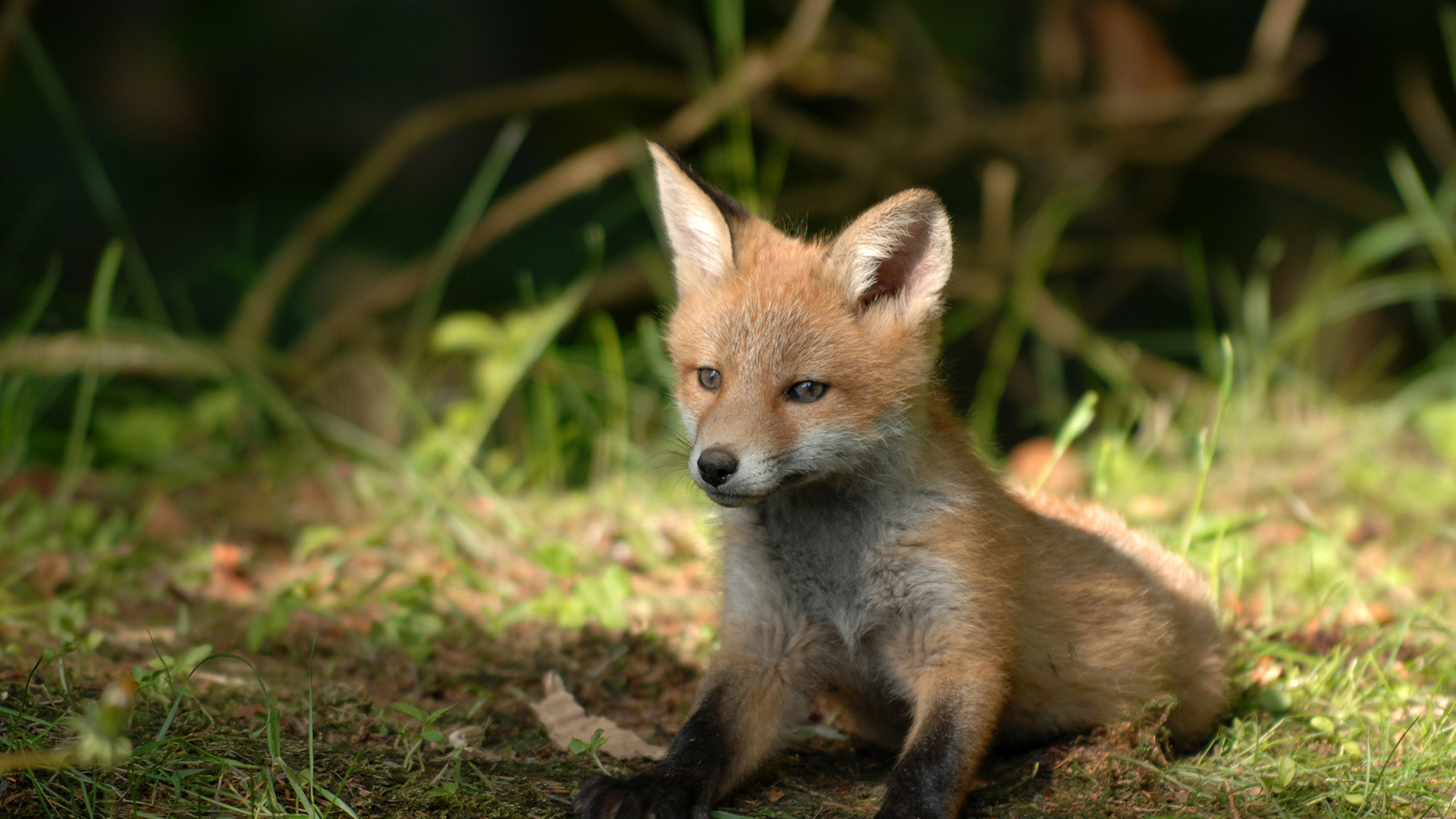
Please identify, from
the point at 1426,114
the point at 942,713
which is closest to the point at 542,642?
the point at 942,713

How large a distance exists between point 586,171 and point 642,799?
4597mm

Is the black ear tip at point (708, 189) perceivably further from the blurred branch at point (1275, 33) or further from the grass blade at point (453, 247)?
the blurred branch at point (1275, 33)

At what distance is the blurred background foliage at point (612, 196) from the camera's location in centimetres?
547

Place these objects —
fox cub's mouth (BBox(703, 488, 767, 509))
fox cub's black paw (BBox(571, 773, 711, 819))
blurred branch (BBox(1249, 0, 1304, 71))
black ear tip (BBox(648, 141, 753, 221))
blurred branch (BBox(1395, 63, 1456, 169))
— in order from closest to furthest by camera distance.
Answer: fox cub's black paw (BBox(571, 773, 711, 819)) < fox cub's mouth (BBox(703, 488, 767, 509)) < black ear tip (BBox(648, 141, 753, 221)) < blurred branch (BBox(1249, 0, 1304, 71)) < blurred branch (BBox(1395, 63, 1456, 169))

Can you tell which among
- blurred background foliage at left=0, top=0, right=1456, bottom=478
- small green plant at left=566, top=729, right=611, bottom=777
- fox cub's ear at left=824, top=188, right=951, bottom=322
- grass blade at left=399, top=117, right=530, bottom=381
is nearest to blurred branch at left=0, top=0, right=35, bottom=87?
blurred background foliage at left=0, top=0, right=1456, bottom=478

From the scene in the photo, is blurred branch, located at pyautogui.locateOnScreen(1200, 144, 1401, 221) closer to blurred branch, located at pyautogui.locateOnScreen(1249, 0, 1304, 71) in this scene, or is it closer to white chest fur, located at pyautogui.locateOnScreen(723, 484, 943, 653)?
blurred branch, located at pyautogui.locateOnScreen(1249, 0, 1304, 71)

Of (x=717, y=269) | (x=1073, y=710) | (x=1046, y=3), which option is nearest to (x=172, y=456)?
(x=717, y=269)

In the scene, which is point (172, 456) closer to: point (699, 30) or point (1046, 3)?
point (699, 30)

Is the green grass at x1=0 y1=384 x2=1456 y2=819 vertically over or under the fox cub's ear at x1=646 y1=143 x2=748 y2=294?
under

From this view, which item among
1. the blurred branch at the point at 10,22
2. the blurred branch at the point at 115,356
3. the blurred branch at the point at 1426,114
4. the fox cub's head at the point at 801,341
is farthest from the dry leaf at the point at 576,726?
the blurred branch at the point at 1426,114

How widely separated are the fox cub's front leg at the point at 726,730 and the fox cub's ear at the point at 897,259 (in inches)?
33.8

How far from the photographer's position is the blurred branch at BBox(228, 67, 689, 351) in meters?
6.21

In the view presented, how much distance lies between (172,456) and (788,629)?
370cm

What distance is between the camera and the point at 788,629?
278 centimetres
